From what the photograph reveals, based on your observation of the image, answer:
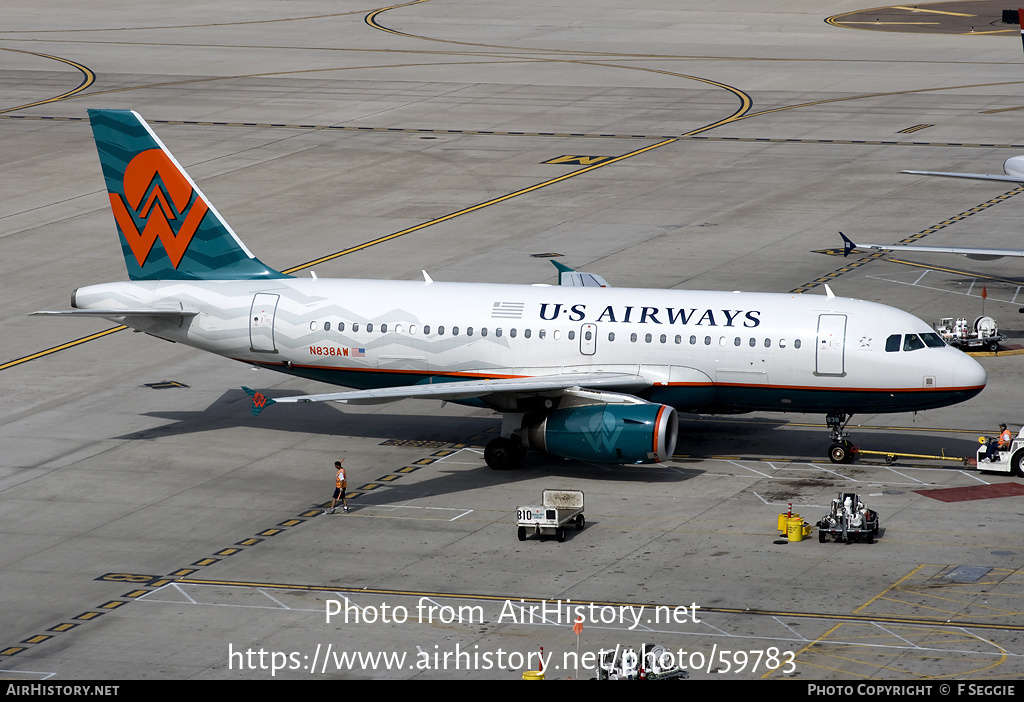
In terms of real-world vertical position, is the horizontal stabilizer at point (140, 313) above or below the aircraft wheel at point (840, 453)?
above

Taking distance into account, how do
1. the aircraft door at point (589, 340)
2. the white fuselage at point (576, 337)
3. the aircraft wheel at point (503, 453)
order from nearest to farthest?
the white fuselage at point (576, 337) → the aircraft wheel at point (503, 453) → the aircraft door at point (589, 340)

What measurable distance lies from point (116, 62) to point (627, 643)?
3828 inches

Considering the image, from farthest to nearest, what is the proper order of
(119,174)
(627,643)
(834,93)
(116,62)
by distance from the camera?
(116,62), (834,93), (119,174), (627,643)

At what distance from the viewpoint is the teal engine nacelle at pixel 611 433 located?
43.4 metres

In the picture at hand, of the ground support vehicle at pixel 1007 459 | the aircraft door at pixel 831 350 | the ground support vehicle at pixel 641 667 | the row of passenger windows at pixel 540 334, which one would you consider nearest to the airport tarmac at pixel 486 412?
the ground support vehicle at pixel 1007 459

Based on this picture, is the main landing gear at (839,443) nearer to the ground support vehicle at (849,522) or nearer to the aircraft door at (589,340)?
Answer: the ground support vehicle at (849,522)

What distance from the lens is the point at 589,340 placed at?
153ft

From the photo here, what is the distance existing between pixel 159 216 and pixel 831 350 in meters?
22.4

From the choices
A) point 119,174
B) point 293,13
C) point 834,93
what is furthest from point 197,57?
point 119,174

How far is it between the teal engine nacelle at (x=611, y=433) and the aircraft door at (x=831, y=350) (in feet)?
15.8

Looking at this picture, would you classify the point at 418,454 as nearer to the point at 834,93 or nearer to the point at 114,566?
the point at 114,566

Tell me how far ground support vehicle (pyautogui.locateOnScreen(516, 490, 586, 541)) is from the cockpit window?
11.5 meters

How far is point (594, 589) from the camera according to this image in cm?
3672
